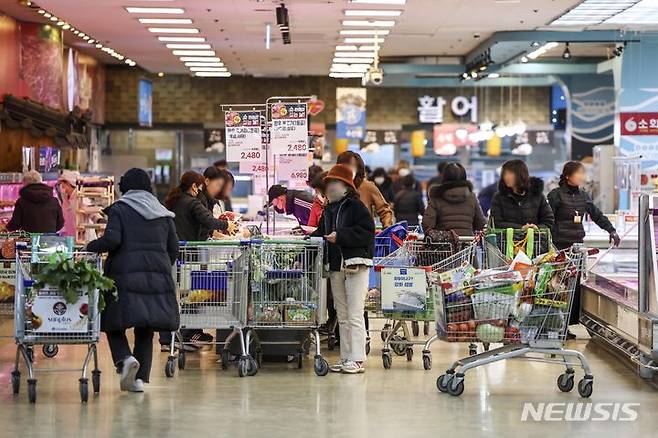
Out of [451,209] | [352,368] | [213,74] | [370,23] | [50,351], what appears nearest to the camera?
[352,368]

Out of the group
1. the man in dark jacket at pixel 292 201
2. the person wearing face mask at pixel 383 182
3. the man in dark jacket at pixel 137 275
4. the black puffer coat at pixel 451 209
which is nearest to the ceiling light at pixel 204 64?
the person wearing face mask at pixel 383 182

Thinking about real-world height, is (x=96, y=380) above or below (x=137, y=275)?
below

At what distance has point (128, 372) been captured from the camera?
798cm

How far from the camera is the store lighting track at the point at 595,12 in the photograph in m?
16.4

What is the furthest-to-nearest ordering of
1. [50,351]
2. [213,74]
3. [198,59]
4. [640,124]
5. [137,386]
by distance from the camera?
[213,74], [198,59], [640,124], [50,351], [137,386]

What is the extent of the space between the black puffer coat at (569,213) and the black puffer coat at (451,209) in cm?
95

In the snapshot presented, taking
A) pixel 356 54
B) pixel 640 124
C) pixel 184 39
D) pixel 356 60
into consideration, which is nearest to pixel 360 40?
pixel 356 54

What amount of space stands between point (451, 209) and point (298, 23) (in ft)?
27.8

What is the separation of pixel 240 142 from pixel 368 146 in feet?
61.0

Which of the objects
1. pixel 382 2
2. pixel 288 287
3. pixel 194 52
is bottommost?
Result: pixel 288 287

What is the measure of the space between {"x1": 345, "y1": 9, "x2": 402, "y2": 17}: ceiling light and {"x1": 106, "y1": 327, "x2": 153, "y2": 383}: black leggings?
9644mm

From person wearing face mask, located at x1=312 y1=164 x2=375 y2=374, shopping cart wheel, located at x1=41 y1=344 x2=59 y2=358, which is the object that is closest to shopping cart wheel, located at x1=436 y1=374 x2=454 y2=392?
person wearing face mask, located at x1=312 y1=164 x2=375 y2=374

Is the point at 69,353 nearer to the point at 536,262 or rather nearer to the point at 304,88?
the point at 536,262

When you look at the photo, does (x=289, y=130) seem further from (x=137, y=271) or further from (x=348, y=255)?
(x=137, y=271)
